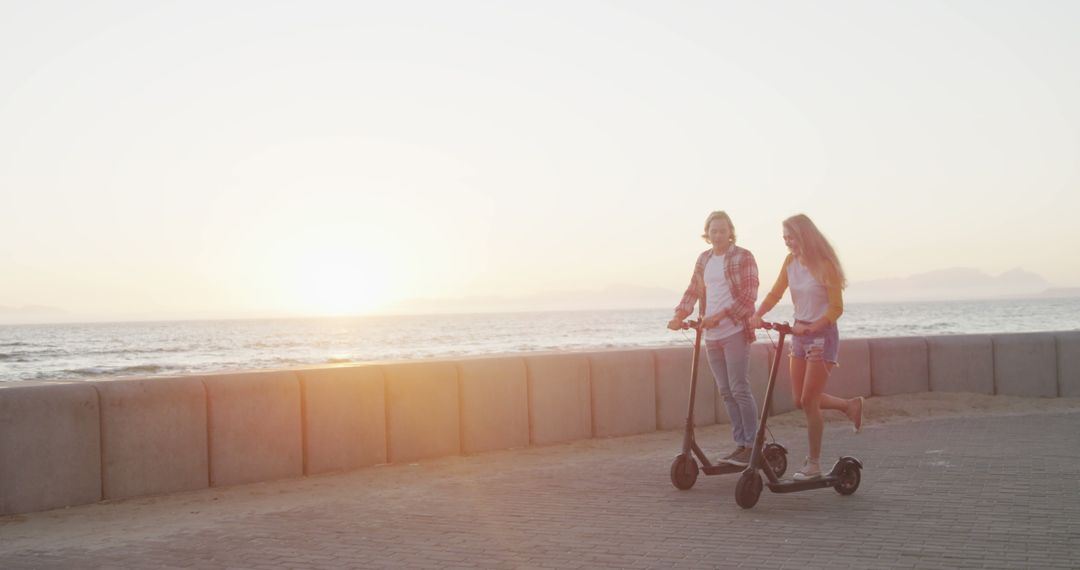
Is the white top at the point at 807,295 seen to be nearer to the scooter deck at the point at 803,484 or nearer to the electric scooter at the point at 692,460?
the electric scooter at the point at 692,460

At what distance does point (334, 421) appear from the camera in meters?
8.70

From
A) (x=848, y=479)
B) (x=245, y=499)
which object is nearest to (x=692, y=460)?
(x=848, y=479)

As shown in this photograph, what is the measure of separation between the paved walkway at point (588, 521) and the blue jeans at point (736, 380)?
420 mm

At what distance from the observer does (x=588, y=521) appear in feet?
20.7

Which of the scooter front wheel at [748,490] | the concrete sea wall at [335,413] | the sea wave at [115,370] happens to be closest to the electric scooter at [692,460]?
the scooter front wheel at [748,490]

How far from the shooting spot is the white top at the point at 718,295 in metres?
7.50

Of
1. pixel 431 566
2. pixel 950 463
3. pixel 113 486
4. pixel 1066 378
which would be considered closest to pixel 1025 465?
pixel 950 463

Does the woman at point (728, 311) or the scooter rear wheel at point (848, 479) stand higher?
the woman at point (728, 311)

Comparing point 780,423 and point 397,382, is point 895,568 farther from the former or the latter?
point 780,423

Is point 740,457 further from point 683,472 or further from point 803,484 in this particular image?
point 803,484

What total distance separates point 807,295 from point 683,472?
151cm

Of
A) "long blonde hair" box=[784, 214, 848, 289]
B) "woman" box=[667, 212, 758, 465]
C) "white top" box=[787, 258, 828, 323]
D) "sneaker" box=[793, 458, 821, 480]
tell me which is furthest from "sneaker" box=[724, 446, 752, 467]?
"long blonde hair" box=[784, 214, 848, 289]

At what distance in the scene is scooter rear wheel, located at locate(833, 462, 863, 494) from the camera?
22.5 feet

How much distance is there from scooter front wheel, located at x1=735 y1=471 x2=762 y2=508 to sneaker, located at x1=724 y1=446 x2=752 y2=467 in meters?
0.87
